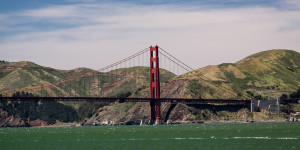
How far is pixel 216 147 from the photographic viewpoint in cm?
7044

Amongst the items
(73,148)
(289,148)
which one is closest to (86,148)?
(73,148)

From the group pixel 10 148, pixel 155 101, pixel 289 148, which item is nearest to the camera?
pixel 289 148

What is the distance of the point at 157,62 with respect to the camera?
587 ft

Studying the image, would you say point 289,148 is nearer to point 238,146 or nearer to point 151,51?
point 238,146

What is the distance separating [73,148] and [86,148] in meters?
1.79

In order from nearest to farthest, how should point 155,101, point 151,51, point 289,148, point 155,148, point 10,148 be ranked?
point 289,148, point 155,148, point 10,148, point 155,101, point 151,51

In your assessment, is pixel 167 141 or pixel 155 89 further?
pixel 155 89

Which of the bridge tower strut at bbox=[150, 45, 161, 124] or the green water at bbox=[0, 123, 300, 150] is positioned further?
the bridge tower strut at bbox=[150, 45, 161, 124]

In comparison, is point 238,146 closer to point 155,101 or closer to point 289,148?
point 289,148

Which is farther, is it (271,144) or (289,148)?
(271,144)

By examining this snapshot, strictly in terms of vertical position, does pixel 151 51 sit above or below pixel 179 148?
above

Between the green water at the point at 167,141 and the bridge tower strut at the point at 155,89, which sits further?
the bridge tower strut at the point at 155,89

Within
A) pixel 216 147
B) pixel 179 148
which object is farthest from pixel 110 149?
pixel 216 147

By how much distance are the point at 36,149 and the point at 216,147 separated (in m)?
22.8
